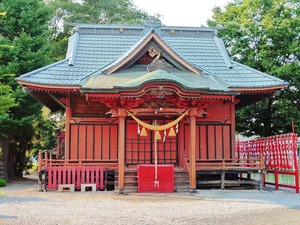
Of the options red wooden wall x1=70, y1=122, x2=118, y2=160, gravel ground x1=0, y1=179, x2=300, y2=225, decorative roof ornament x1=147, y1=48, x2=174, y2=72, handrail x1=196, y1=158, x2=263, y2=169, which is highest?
decorative roof ornament x1=147, y1=48, x2=174, y2=72

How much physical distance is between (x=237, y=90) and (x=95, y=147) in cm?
651

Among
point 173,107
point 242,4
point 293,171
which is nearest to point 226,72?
point 173,107

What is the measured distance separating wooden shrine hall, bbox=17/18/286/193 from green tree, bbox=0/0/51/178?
7.86 feet

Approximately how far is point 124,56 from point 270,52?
1102cm

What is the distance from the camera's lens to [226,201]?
1153cm

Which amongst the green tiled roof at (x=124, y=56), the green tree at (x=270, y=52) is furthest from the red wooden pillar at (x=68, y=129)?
the green tree at (x=270, y=52)

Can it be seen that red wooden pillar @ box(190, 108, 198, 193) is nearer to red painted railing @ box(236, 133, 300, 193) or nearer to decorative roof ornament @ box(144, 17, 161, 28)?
red painted railing @ box(236, 133, 300, 193)

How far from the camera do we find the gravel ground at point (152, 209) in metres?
8.46

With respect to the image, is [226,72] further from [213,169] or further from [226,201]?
[226,201]

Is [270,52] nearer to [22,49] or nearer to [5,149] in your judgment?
[22,49]

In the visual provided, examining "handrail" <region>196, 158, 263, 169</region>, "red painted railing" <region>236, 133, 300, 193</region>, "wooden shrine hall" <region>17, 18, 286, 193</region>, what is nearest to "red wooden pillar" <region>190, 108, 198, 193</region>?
"wooden shrine hall" <region>17, 18, 286, 193</region>

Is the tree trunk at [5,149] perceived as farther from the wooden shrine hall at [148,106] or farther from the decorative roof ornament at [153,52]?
the decorative roof ornament at [153,52]

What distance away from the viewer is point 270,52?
23234mm

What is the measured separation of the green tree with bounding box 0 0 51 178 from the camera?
20.0 m
